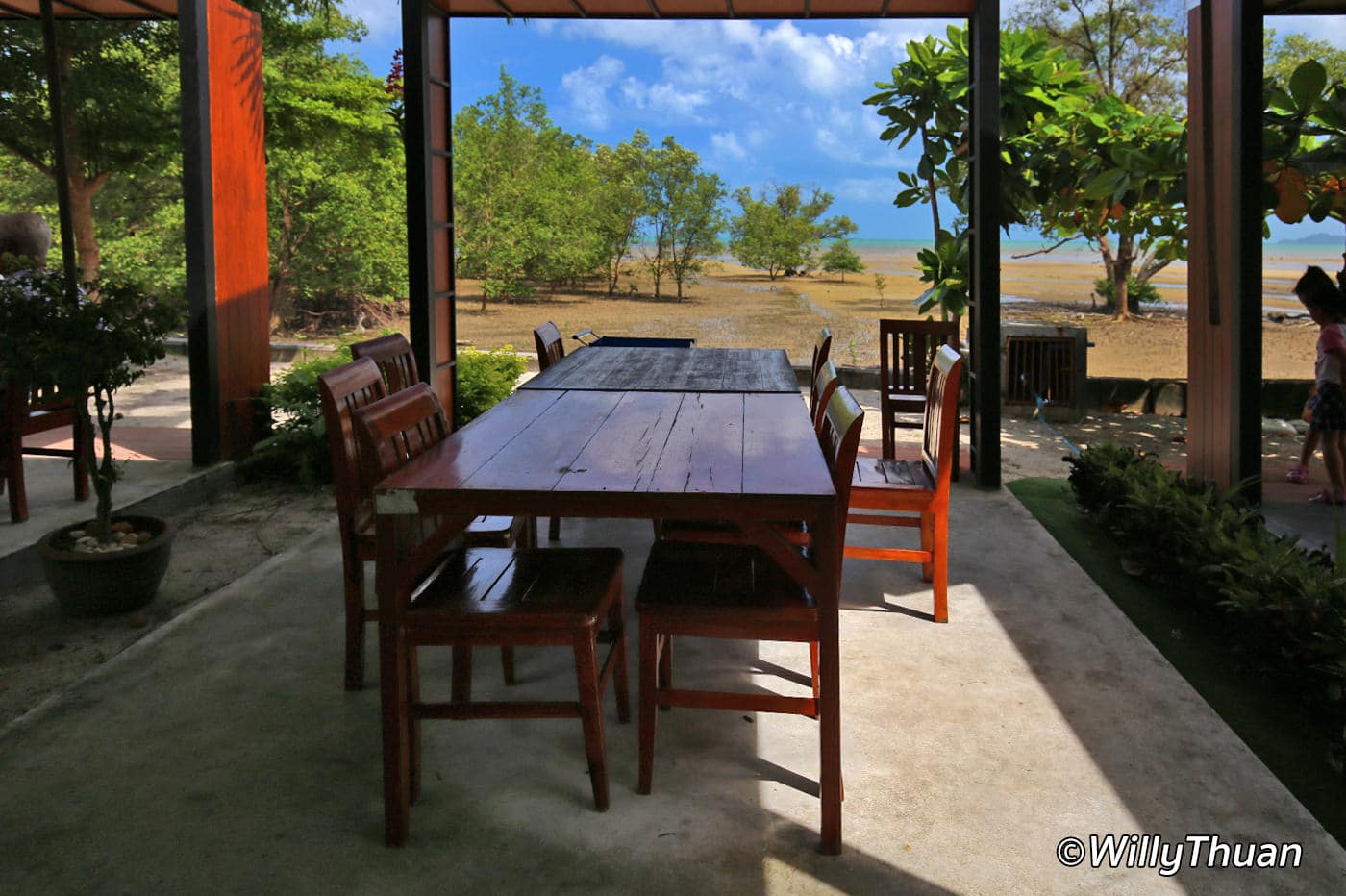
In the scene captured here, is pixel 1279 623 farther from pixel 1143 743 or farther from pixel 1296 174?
pixel 1296 174

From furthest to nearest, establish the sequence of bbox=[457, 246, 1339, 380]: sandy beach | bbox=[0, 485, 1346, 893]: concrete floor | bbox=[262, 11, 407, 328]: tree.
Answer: bbox=[457, 246, 1339, 380]: sandy beach, bbox=[262, 11, 407, 328]: tree, bbox=[0, 485, 1346, 893]: concrete floor

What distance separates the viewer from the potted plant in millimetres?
3607

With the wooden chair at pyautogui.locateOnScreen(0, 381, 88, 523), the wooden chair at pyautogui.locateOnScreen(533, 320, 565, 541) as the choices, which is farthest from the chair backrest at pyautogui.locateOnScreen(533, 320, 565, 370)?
the wooden chair at pyautogui.locateOnScreen(0, 381, 88, 523)

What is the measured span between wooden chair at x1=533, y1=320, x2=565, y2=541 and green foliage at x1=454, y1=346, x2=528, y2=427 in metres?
1.28

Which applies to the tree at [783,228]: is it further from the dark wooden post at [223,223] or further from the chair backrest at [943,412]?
the chair backrest at [943,412]

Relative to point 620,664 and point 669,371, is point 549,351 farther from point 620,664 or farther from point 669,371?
point 620,664

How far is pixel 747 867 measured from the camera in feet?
7.14

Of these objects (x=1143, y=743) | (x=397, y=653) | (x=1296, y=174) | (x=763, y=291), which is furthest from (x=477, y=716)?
(x=763, y=291)

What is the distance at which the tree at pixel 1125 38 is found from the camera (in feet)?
67.4

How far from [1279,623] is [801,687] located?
1322 millimetres

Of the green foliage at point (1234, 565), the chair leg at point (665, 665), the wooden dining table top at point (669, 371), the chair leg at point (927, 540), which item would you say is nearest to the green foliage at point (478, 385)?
the wooden dining table top at point (669, 371)

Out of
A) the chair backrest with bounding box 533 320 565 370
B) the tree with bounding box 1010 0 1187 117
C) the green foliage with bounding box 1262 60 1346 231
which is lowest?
the chair backrest with bounding box 533 320 565 370

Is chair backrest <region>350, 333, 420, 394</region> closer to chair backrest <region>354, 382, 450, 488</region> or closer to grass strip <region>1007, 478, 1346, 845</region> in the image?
chair backrest <region>354, 382, 450, 488</region>

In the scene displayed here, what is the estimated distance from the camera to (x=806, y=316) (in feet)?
84.3
